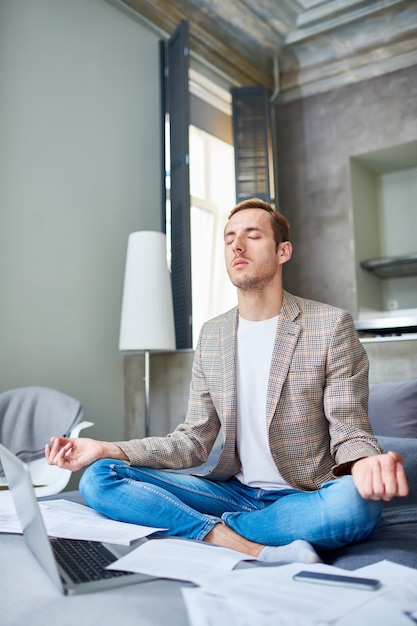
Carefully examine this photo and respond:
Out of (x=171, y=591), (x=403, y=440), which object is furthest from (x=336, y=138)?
(x=171, y=591)

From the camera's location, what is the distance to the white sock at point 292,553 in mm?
1148

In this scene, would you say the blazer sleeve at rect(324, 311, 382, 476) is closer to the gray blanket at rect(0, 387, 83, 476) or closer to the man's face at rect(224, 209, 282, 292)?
the man's face at rect(224, 209, 282, 292)

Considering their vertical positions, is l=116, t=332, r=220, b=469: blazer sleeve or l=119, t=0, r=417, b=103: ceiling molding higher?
l=119, t=0, r=417, b=103: ceiling molding

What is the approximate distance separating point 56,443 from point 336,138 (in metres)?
4.03

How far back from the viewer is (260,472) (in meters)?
1.58

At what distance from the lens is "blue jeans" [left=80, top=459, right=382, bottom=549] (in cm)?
124

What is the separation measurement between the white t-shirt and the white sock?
0.33 metres

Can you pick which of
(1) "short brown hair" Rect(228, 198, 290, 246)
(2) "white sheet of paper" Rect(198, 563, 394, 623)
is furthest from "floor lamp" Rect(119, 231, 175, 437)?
(2) "white sheet of paper" Rect(198, 563, 394, 623)

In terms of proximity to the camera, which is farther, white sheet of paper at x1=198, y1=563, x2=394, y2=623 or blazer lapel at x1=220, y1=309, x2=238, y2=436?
blazer lapel at x1=220, y1=309, x2=238, y2=436

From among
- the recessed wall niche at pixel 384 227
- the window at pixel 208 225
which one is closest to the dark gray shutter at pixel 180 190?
the window at pixel 208 225

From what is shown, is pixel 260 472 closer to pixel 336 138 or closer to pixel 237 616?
pixel 237 616

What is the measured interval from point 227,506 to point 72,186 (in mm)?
2371

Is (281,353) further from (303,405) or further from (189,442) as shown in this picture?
(189,442)

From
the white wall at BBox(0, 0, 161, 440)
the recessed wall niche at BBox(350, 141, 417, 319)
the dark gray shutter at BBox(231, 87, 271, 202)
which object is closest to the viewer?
the white wall at BBox(0, 0, 161, 440)
